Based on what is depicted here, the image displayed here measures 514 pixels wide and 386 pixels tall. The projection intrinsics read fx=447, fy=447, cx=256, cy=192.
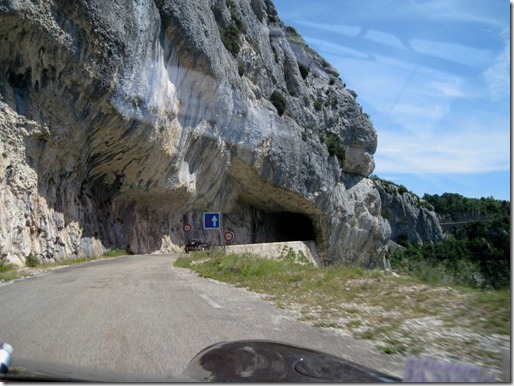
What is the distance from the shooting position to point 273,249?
32.9 metres

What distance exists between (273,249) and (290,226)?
23129mm

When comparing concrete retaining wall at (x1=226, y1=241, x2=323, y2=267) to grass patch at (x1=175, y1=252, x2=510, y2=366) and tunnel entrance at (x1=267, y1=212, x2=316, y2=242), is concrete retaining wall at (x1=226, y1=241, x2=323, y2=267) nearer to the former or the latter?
tunnel entrance at (x1=267, y1=212, x2=316, y2=242)

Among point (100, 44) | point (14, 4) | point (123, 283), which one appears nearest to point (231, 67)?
point (100, 44)

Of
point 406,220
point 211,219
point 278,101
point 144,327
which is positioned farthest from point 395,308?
point 406,220

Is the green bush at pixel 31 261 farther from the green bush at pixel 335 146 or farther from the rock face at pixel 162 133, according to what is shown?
the green bush at pixel 335 146

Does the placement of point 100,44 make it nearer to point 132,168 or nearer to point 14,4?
point 14,4

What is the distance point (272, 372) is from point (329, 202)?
145 ft

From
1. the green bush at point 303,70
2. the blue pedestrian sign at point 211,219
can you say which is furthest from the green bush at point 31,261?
the green bush at point 303,70

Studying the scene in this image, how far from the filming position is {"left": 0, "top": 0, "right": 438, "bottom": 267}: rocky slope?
1945 cm

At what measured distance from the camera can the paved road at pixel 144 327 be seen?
4.74m

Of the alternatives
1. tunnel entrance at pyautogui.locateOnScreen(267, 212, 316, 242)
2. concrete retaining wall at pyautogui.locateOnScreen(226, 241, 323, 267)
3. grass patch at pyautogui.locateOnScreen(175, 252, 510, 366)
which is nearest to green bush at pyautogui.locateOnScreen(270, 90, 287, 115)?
concrete retaining wall at pyautogui.locateOnScreen(226, 241, 323, 267)

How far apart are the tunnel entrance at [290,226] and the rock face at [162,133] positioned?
0.21 meters

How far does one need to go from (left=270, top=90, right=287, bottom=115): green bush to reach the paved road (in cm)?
3348

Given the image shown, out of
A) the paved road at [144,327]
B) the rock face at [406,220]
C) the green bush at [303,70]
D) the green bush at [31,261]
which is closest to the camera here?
the paved road at [144,327]
